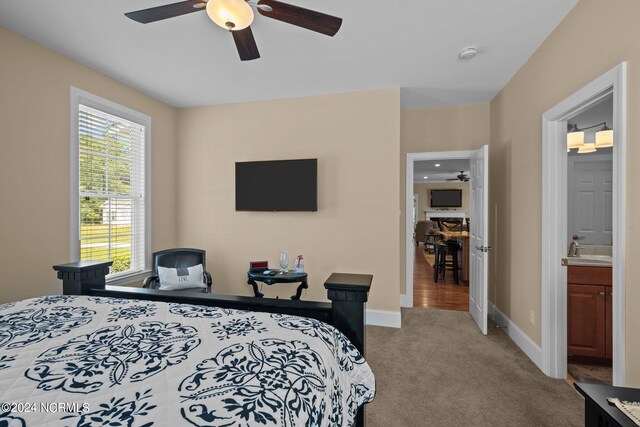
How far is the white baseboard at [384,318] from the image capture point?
337cm

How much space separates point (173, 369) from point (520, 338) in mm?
3150

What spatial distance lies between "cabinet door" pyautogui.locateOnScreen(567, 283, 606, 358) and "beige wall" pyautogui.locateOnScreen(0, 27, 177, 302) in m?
4.44

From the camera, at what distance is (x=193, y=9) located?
5.28ft

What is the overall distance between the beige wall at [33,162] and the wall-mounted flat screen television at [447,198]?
10.8m

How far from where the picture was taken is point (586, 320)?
2482 millimetres

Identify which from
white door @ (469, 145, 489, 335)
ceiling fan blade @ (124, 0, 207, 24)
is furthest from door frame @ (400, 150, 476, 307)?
ceiling fan blade @ (124, 0, 207, 24)

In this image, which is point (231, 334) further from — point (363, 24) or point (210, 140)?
point (210, 140)

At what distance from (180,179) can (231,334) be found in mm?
3499

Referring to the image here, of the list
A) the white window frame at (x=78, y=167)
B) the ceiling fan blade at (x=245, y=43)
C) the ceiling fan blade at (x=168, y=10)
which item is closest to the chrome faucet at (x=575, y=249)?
the ceiling fan blade at (x=245, y=43)

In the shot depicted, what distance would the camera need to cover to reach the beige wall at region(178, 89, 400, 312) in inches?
135

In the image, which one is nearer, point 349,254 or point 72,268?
point 72,268

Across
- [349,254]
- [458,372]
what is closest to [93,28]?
[349,254]

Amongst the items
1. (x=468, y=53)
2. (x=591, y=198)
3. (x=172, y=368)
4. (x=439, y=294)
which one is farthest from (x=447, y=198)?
(x=172, y=368)

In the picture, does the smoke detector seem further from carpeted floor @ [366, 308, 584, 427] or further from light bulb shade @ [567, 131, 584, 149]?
carpeted floor @ [366, 308, 584, 427]
